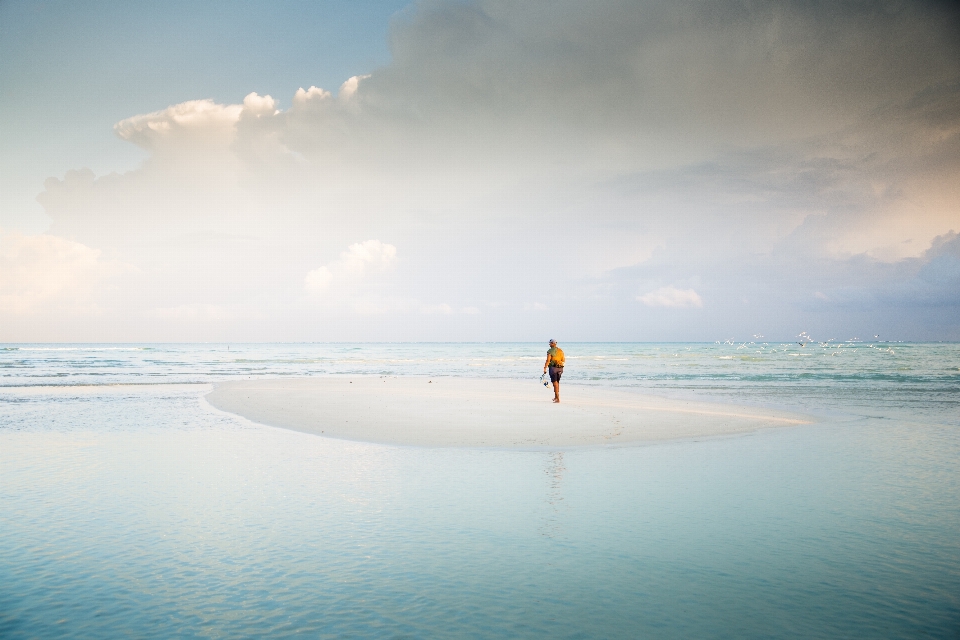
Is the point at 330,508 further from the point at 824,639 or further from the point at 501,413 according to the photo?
the point at 501,413

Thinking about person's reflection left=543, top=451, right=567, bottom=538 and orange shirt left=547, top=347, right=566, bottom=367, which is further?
orange shirt left=547, top=347, right=566, bottom=367

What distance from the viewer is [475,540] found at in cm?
714

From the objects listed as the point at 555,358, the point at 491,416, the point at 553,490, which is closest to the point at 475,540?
the point at 553,490

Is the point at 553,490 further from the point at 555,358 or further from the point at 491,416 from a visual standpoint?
the point at 555,358

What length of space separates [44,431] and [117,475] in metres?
7.41

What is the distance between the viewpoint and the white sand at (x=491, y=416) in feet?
50.9

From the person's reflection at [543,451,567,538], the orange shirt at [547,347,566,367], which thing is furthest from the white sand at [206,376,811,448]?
the person's reflection at [543,451,567,538]

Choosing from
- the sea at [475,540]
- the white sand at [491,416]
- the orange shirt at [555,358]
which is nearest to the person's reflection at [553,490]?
the sea at [475,540]

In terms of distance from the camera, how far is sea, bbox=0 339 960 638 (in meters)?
5.16

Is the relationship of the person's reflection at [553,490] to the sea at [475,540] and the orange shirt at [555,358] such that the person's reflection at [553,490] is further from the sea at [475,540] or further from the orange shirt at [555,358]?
the orange shirt at [555,358]

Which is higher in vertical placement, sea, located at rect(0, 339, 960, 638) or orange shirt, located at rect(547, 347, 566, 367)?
orange shirt, located at rect(547, 347, 566, 367)

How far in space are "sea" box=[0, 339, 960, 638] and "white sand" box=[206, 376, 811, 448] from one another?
1.90m

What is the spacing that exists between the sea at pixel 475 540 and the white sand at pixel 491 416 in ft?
6.25

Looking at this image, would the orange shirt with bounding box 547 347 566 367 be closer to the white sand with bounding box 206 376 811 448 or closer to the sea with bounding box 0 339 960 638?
the white sand with bounding box 206 376 811 448
